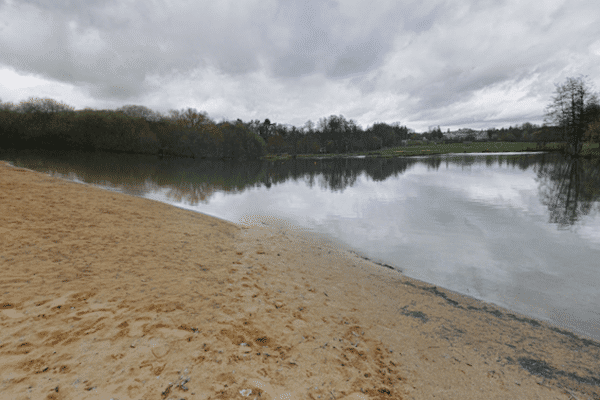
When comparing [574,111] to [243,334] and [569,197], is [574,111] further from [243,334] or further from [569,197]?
[243,334]

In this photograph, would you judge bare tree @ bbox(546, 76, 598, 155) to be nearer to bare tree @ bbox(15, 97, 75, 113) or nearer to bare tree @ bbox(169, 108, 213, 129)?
bare tree @ bbox(169, 108, 213, 129)

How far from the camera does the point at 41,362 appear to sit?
326cm

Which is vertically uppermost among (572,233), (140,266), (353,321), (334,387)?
(140,266)

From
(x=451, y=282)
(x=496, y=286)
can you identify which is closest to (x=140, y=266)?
(x=451, y=282)

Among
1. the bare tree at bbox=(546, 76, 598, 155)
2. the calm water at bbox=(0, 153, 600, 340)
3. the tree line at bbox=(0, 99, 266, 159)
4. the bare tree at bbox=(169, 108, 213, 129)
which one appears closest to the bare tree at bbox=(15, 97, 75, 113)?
the tree line at bbox=(0, 99, 266, 159)

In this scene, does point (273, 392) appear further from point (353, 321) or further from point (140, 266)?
point (140, 266)

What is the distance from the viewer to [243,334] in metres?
4.36

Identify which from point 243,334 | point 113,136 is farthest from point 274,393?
point 113,136

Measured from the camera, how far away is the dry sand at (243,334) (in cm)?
328

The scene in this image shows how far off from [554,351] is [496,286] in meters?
3.03

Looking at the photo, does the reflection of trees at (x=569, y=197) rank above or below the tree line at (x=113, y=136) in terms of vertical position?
below

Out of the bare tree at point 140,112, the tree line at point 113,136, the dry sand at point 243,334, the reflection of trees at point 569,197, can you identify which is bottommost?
the reflection of trees at point 569,197

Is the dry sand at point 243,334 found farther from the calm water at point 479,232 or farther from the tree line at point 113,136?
the tree line at point 113,136

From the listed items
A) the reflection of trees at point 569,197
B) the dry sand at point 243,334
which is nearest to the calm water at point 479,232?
the reflection of trees at point 569,197
